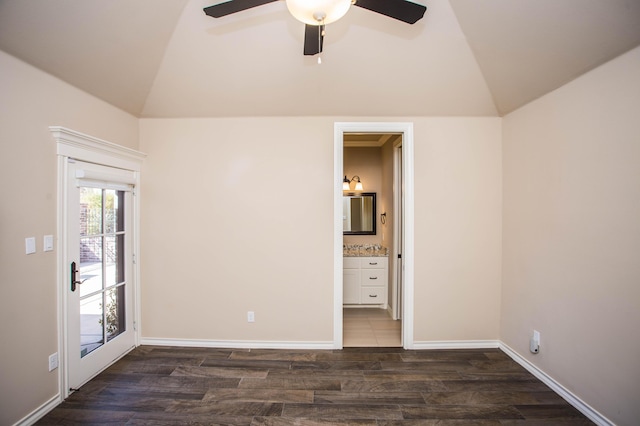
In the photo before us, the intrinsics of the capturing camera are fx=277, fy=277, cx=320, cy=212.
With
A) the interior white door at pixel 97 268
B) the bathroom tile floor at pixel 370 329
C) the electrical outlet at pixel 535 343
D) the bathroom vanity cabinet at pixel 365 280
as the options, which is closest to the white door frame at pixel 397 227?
the bathroom tile floor at pixel 370 329

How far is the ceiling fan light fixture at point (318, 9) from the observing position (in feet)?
3.97

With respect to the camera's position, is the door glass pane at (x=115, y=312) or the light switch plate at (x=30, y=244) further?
the door glass pane at (x=115, y=312)

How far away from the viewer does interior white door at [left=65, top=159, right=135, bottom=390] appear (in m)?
2.22

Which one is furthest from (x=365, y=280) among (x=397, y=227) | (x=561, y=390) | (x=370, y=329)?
(x=561, y=390)

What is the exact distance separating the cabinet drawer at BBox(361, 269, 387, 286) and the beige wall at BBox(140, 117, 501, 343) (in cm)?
131

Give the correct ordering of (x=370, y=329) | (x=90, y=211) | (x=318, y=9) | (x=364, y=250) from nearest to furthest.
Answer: (x=318, y=9) < (x=90, y=211) < (x=370, y=329) < (x=364, y=250)

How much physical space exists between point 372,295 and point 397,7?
364cm

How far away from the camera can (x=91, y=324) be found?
2441 mm

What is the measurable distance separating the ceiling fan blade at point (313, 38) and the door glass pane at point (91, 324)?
269 cm

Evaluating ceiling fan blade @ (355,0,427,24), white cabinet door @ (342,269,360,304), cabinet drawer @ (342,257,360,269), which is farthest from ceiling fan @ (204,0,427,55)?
white cabinet door @ (342,269,360,304)

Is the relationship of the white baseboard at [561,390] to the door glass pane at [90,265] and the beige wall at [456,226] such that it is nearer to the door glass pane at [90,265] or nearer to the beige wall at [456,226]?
the beige wall at [456,226]

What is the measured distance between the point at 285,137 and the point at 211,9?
1.55 m

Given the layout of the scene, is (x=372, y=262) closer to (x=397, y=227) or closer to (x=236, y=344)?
(x=397, y=227)

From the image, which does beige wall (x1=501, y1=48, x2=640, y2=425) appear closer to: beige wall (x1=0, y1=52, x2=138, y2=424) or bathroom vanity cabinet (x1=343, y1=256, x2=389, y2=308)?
bathroom vanity cabinet (x1=343, y1=256, x2=389, y2=308)
